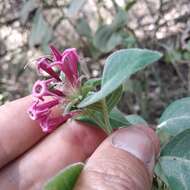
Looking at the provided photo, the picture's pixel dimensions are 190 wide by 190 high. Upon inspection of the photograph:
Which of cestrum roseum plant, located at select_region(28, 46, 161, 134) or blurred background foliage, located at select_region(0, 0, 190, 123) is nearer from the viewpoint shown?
cestrum roseum plant, located at select_region(28, 46, 161, 134)

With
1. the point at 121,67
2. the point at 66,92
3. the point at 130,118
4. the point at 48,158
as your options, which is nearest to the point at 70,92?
the point at 66,92

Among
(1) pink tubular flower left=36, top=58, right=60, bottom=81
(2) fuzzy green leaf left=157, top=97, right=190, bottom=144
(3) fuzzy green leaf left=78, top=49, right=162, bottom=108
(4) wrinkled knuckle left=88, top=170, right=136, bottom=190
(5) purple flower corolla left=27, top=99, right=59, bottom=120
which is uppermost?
(1) pink tubular flower left=36, top=58, right=60, bottom=81

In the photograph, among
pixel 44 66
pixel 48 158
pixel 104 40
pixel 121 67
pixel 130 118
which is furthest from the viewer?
pixel 104 40

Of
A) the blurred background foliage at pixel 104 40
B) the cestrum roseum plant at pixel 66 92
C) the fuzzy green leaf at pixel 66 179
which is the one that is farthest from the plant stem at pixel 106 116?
the blurred background foliage at pixel 104 40

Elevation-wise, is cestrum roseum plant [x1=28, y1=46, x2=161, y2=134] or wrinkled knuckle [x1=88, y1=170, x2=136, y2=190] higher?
cestrum roseum plant [x1=28, y1=46, x2=161, y2=134]

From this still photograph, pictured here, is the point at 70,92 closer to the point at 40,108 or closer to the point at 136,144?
the point at 40,108

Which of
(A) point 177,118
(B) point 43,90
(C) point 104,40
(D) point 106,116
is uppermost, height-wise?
(B) point 43,90

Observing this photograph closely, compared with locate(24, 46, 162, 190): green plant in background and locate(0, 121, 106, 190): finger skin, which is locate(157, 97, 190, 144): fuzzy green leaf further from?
locate(0, 121, 106, 190): finger skin

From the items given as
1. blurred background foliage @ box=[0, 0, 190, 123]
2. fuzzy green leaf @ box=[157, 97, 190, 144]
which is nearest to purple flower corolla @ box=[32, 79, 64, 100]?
fuzzy green leaf @ box=[157, 97, 190, 144]
